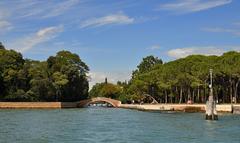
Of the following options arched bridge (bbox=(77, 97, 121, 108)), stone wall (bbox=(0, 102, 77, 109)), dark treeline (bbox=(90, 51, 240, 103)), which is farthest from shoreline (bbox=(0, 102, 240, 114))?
dark treeline (bbox=(90, 51, 240, 103))

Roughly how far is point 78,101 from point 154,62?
36.7 metres

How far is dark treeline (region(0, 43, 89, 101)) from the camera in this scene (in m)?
146

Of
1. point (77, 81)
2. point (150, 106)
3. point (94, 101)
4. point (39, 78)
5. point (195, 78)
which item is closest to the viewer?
point (195, 78)

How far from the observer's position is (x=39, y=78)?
14662 centimetres

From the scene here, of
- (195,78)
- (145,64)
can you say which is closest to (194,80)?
(195,78)

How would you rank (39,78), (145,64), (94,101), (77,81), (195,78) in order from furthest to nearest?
1. (145,64)
2. (94,101)
3. (77,81)
4. (39,78)
5. (195,78)

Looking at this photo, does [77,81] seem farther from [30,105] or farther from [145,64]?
A: [145,64]

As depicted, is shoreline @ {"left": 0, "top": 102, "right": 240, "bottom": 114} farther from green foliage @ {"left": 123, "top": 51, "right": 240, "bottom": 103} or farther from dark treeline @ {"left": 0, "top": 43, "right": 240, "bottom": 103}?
green foliage @ {"left": 123, "top": 51, "right": 240, "bottom": 103}

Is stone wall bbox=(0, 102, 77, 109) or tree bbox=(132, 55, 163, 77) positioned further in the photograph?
tree bbox=(132, 55, 163, 77)

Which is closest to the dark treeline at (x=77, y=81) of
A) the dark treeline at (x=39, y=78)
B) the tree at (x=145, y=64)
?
the dark treeline at (x=39, y=78)

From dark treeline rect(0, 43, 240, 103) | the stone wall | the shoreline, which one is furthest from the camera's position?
the stone wall

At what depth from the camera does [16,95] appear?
146 metres

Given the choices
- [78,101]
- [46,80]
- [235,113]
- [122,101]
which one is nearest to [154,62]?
[122,101]

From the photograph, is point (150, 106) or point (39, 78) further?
point (39, 78)
